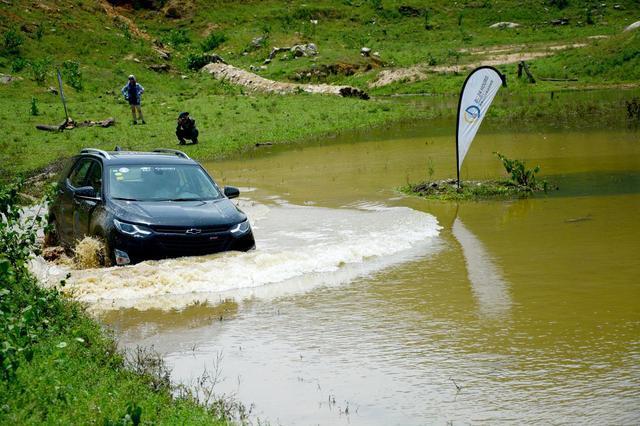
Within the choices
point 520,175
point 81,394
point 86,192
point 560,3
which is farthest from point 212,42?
point 81,394

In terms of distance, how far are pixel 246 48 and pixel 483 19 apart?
17431mm

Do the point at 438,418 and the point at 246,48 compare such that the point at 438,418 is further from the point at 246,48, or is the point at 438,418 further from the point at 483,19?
the point at 483,19

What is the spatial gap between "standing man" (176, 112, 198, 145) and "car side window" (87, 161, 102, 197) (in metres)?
13.5

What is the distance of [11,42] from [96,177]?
32916 millimetres

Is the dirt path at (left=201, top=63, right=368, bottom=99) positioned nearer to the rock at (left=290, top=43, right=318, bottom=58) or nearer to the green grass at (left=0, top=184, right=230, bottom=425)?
the rock at (left=290, top=43, right=318, bottom=58)

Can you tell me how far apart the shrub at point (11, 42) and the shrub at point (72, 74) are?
2.72 meters

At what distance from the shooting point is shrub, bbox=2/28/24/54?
42562 millimetres

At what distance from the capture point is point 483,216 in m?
15.5

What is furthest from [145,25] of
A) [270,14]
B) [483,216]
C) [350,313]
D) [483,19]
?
[350,313]

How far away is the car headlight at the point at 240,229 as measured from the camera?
1191 centimetres

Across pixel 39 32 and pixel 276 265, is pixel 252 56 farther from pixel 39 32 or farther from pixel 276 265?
pixel 276 265

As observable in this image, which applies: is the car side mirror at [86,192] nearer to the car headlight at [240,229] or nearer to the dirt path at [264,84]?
the car headlight at [240,229]

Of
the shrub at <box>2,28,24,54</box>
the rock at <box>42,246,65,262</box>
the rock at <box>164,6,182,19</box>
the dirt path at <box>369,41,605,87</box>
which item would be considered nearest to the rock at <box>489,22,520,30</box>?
the dirt path at <box>369,41,605,87</box>

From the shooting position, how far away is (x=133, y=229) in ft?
37.5
